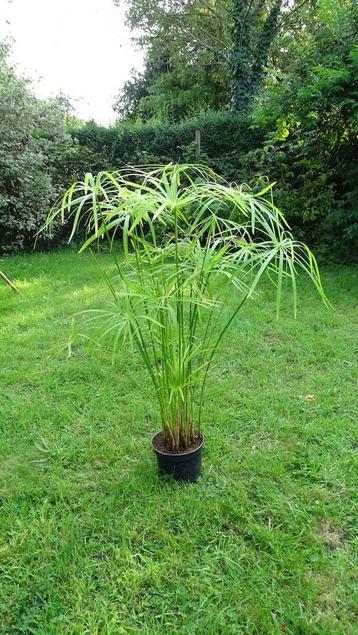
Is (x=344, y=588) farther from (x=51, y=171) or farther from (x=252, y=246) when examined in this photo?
(x=51, y=171)

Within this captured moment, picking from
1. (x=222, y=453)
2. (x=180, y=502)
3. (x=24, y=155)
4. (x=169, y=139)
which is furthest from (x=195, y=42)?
(x=180, y=502)

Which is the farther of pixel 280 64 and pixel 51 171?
pixel 280 64

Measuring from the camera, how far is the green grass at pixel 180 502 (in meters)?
1.14

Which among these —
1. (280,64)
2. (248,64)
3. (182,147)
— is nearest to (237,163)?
(182,147)

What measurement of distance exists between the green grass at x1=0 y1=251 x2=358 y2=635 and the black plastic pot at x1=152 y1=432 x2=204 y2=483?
4 centimetres

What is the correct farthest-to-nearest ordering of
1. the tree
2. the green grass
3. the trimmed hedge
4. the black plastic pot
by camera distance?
the tree → the trimmed hedge → the black plastic pot → the green grass

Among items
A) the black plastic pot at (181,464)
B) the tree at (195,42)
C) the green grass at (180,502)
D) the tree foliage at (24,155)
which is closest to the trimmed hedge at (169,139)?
the tree foliage at (24,155)

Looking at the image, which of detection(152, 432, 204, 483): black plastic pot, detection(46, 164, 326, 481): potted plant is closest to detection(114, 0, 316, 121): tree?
detection(46, 164, 326, 481): potted plant

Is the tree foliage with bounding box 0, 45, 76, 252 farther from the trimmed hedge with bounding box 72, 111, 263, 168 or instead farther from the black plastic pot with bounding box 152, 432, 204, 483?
the black plastic pot with bounding box 152, 432, 204, 483

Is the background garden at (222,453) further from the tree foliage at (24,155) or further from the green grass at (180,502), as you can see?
the tree foliage at (24,155)

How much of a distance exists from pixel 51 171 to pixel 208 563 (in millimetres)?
6214

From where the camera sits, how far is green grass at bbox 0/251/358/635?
1144 mm

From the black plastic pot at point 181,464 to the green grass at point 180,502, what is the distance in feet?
0.14

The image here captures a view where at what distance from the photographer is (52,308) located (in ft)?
11.9
